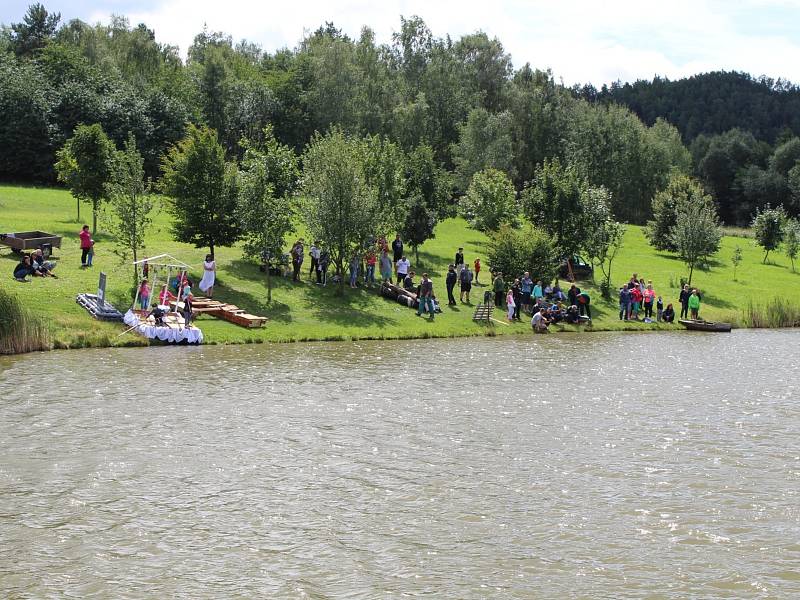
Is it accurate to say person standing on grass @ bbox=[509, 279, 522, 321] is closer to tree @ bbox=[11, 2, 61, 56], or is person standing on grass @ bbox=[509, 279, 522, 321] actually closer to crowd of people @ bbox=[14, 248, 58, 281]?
crowd of people @ bbox=[14, 248, 58, 281]

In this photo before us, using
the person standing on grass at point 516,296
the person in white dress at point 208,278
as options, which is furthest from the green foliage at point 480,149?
the person in white dress at point 208,278

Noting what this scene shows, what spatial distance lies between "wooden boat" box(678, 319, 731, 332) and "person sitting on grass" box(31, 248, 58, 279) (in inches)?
1193

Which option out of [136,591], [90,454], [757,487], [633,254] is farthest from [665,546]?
[633,254]

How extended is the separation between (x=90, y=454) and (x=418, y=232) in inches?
1357

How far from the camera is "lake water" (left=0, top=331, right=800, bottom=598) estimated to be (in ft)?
46.9

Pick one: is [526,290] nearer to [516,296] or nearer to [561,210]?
[516,296]

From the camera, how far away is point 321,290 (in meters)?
43.4

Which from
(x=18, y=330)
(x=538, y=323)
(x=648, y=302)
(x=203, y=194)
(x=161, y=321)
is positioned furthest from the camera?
(x=648, y=302)

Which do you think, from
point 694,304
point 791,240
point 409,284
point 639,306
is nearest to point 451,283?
point 409,284

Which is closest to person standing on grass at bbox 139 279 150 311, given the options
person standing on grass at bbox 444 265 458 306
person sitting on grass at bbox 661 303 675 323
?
person standing on grass at bbox 444 265 458 306

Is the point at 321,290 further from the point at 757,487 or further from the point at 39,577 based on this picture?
the point at 39,577

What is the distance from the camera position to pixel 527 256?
4747cm

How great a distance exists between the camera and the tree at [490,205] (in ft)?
196

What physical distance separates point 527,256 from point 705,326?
31.5 ft
